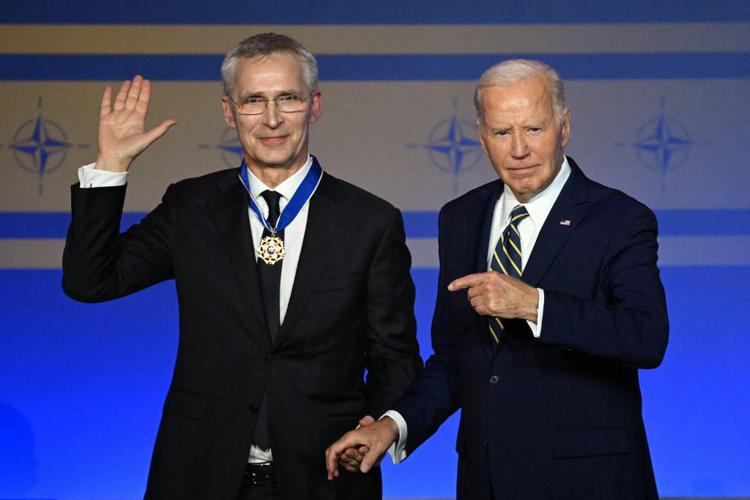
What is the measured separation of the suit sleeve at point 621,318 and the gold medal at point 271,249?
0.62m

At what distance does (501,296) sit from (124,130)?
3.05 ft

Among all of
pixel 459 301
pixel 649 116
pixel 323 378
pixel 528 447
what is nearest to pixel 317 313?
pixel 323 378

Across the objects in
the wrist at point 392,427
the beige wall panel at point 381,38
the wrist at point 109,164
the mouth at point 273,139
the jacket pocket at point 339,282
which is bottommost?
the wrist at point 392,427

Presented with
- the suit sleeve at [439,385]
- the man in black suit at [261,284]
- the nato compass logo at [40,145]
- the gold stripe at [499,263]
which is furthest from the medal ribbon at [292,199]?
the nato compass logo at [40,145]

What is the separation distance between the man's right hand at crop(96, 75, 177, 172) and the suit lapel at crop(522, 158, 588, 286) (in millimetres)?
834

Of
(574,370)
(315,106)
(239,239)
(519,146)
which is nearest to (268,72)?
(315,106)

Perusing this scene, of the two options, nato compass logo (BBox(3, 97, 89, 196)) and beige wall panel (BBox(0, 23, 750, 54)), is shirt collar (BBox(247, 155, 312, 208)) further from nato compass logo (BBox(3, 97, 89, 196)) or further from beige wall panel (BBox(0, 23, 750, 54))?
nato compass logo (BBox(3, 97, 89, 196))

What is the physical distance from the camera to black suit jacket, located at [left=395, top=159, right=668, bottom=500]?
2064 millimetres

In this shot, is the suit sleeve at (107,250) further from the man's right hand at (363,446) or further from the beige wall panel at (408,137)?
the beige wall panel at (408,137)

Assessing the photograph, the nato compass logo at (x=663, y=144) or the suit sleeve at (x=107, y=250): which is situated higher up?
the nato compass logo at (x=663, y=144)

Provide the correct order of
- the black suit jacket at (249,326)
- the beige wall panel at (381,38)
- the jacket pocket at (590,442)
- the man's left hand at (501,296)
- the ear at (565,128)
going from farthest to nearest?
the beige wall panel at (381,38), the ear at (565,128), the black suit jacket at (249,326), the jacket pocket at (590,442), the man's left hand at (501,296)

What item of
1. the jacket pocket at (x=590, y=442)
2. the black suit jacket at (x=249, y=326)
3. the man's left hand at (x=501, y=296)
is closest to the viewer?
the man's left hand at (x=501, y=296)

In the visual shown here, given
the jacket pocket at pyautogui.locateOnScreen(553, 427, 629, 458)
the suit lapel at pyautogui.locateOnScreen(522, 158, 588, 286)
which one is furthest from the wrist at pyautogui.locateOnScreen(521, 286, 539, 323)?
the jacket pocket at pyautogui.locateOnScreen(553, 427, 629, 458)

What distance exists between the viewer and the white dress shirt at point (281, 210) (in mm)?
2305
